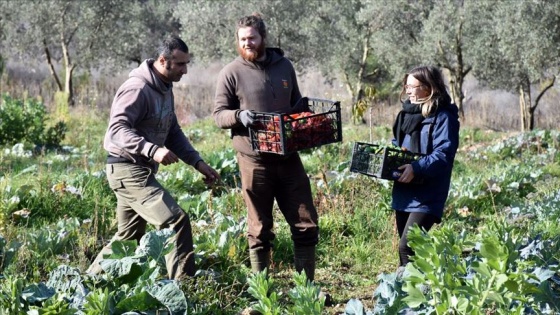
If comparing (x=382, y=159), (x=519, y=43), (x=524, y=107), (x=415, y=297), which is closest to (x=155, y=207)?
(x=382, y=159)

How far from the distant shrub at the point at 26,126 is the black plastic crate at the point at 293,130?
28.5 feet

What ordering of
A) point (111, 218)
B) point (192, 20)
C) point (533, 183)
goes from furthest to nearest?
point (192, 20), point (533, 183), point (111, 218)

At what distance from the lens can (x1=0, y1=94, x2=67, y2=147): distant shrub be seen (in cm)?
1259

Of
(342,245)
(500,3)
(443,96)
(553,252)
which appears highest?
(500,3)

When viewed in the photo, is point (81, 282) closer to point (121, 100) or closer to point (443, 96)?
point (121, 100)

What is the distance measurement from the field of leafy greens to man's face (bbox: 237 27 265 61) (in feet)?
4.22

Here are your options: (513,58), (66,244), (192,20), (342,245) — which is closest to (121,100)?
(66,244)

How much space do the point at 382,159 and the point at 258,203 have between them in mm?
981

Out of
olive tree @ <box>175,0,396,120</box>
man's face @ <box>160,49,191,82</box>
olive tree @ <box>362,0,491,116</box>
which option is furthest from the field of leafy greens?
olive tree @ <box>175,0,396,120</box>

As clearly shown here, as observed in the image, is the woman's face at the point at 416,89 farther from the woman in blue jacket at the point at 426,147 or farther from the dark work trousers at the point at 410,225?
the dark work trousers at the point at 410,225

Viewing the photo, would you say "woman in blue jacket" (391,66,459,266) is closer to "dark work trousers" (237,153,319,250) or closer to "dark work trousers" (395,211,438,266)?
"dark work trousers" (395,211,438,266)

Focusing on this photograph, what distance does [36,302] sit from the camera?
4.12m

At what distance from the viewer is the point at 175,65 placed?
491 cm

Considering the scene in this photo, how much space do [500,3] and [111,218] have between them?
52.8 ft
